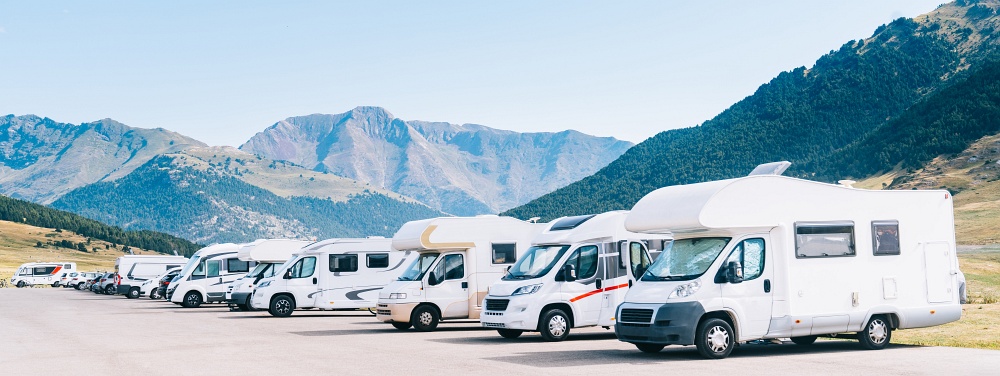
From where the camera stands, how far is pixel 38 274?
321 feet

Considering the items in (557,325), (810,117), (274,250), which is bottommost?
(557,325)

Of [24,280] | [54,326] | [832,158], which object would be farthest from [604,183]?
[54,326]

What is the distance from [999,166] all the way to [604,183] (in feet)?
218

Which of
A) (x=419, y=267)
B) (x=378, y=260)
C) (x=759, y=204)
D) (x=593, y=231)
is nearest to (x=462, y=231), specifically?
(x=419, y=267)

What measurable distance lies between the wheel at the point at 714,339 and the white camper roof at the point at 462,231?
966 cm

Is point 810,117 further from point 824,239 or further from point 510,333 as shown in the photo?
point 824,239

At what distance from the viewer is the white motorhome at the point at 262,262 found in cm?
3562

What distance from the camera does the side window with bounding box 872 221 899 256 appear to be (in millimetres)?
17062

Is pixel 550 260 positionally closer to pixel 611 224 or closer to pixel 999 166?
pixel 611 224

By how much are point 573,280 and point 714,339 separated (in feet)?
16.2

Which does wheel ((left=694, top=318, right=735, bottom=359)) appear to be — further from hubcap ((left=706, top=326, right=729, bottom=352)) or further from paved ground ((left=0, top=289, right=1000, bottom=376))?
paved ground ((left=0, top=289, right=1000, bottom=376))

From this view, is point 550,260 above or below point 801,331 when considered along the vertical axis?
above

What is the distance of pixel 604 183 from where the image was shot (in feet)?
567

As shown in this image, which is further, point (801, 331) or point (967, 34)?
point (967, 34)
